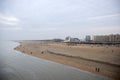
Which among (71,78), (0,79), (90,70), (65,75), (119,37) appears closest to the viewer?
(0,79)

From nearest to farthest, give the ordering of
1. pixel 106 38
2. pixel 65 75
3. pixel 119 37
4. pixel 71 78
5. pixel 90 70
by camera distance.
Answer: pixel 71 78 < pixel 65 75 < pixel 90 70 < pixel 119 37 < pixel 106 38

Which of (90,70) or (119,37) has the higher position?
(119,37)

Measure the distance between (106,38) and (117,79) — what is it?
2355 cm

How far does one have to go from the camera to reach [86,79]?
21.0 ft

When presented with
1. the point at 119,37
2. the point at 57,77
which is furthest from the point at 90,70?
the point at 119,37

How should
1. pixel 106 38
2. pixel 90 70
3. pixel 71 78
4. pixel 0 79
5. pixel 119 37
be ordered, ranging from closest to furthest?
pixel 0 79 → pixel 71 78 → pixel 90 70 → pixel 119 37 → pixel 106 38

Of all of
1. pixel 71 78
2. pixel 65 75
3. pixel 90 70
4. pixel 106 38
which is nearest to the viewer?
pixel 71 78

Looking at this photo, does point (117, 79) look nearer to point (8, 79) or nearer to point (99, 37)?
point (8, 79)

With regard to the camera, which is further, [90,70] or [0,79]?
[90,70]

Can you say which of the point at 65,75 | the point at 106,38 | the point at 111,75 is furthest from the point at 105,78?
the point at 106,38

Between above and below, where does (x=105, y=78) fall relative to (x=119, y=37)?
below

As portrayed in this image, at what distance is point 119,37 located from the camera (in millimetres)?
26406

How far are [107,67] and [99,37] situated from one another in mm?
23371

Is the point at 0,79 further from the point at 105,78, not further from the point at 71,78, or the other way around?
the point at 105,78
